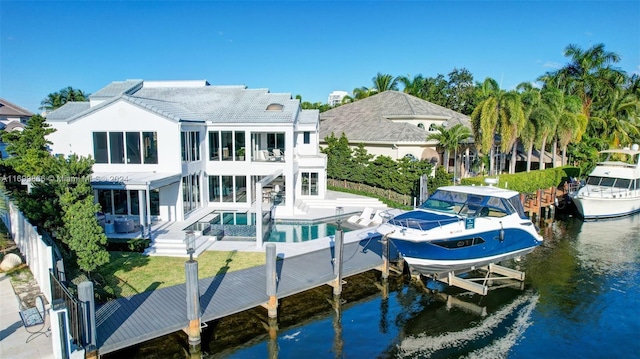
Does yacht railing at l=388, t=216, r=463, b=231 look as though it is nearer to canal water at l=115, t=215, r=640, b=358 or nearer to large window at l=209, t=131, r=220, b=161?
canal water at l=115, t=215, r=640, b=358

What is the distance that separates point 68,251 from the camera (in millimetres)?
14711

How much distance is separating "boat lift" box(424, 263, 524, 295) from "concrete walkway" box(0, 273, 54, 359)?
502 inches

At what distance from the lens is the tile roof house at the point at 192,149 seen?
2072cm

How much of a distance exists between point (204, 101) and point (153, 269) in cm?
1513

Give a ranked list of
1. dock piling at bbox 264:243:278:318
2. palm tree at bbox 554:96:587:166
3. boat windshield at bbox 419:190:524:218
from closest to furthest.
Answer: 1. dock piling at bbox 264:243:278:318
2. boat windshield at bbox 419:190:524:218
3. palm tree at bbox 554:96:587:166

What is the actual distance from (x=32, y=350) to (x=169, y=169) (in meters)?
13.0

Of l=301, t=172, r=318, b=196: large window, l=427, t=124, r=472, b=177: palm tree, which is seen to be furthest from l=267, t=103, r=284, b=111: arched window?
l=427, t=124, r=472, b=177: palm tree

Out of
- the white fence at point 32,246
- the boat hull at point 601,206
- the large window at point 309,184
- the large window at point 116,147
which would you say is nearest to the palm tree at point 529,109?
the boat hull at point 601,206

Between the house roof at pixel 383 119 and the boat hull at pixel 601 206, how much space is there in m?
11.7

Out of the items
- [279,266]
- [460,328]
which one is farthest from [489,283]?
[279,266]

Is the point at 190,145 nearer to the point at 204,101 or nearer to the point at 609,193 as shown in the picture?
the point at 204,101

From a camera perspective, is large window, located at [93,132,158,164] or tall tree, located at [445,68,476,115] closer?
large window, located at [93,132,158,164]

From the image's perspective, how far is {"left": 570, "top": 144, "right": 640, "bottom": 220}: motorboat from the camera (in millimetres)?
28641

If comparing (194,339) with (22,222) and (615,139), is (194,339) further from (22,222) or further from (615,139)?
(615,139)
